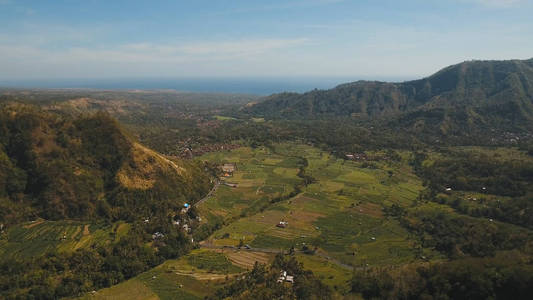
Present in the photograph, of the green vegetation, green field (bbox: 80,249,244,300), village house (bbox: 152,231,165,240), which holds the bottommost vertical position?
green field (bbox: 80,249,244,300)

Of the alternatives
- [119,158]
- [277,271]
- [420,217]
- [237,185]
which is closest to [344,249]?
[277,271]

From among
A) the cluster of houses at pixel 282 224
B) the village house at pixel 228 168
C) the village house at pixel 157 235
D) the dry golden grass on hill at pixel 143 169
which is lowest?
the cluster of houses at pixel 282 224

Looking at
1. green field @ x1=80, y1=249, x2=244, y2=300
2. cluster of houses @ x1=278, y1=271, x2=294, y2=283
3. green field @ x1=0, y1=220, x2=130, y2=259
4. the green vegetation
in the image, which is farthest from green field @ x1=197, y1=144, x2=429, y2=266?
green field @ x1=0, y1=220, x2=130, y2=259

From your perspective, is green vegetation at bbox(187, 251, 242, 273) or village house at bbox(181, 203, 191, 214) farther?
village house at bbox(181, 203, 191, 214)

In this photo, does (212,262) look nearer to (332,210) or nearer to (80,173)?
(332,210)

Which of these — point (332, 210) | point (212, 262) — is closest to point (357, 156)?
point (332, 210)

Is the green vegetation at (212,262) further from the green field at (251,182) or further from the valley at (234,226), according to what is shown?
the green field at (251,182)

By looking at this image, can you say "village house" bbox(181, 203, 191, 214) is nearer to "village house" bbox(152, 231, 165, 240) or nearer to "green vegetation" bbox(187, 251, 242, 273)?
"village house" bbox(152, 231, 165, 240)

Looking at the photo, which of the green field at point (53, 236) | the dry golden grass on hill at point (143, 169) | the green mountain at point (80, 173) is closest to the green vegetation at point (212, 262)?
the green field at point (53, 236)
